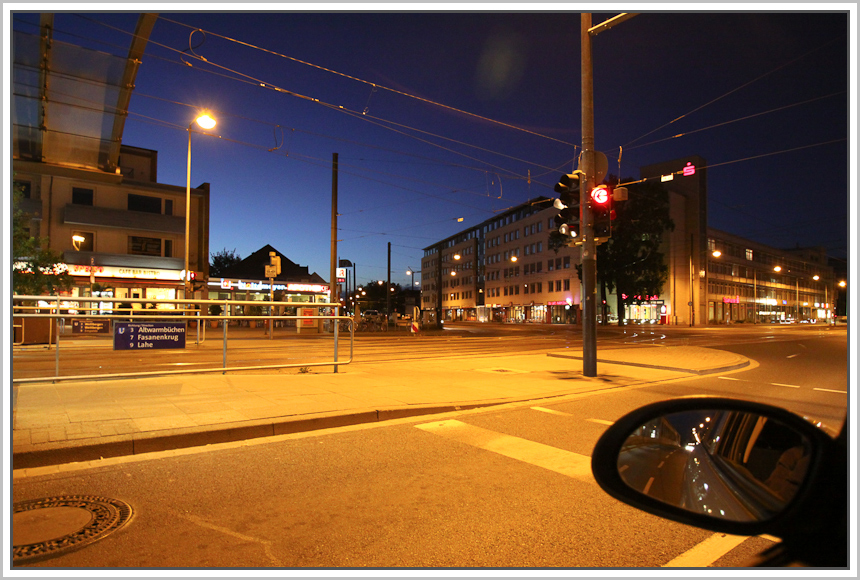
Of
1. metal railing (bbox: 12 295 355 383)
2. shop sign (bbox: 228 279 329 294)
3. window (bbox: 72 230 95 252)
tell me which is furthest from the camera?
shop sign (bbox: 228 279 329 294)

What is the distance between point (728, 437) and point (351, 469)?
12.2ft

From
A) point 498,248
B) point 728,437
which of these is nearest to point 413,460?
point 728,437

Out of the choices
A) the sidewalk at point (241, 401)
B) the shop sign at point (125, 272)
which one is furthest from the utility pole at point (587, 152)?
the shop sign at point (125, 272)

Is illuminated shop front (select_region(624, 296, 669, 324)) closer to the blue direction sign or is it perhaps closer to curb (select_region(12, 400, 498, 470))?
the blue direction sign

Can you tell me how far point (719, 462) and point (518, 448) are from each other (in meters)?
3.98

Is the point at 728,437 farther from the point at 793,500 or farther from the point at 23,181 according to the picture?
the point at 23,181

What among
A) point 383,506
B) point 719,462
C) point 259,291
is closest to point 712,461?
point 719,462

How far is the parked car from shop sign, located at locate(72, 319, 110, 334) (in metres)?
9.42

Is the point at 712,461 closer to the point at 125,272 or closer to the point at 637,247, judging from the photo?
the point at 125,272

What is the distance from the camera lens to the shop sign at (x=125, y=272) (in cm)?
3269

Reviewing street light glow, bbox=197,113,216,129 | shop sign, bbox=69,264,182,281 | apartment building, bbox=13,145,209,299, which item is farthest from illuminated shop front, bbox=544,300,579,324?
street light glow, bbox=197,113,216,129

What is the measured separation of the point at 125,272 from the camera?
3456 centimetres

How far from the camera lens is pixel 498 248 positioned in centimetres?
8512

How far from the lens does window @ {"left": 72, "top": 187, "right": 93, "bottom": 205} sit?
3441 cm
